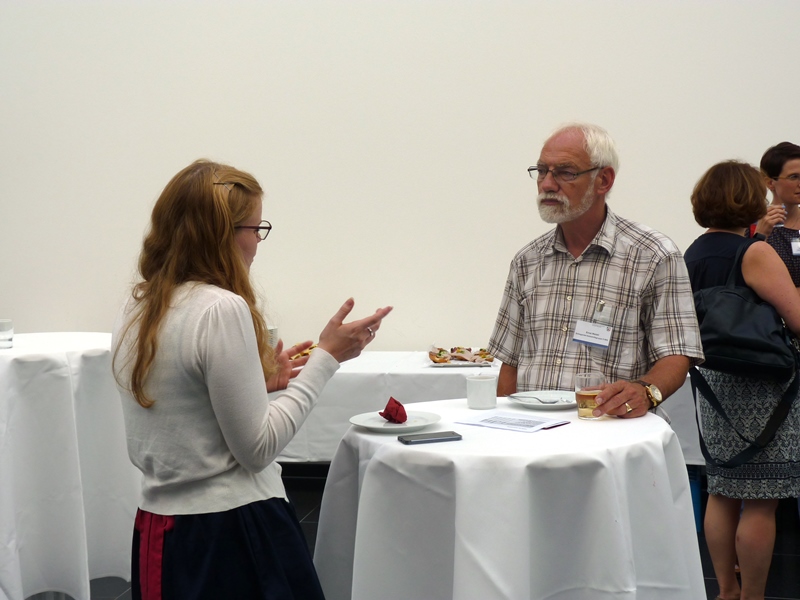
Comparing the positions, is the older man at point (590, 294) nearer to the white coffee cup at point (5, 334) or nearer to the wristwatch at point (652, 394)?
the wristwatch at point (652, 394)

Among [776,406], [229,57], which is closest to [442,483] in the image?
[776,406]

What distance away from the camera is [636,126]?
4.37 metres

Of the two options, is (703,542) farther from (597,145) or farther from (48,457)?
(48,457)

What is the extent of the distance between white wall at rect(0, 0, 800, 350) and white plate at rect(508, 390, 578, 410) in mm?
2552

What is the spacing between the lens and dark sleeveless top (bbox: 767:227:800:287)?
3030 millimetres

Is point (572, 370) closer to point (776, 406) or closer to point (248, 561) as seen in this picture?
point (776, 406)

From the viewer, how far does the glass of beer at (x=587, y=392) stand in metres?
1.77

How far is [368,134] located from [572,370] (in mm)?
2807

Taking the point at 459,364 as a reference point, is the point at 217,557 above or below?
above

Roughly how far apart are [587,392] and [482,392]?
286mm

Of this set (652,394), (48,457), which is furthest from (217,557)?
(48,457)

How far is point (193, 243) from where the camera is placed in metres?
1.40

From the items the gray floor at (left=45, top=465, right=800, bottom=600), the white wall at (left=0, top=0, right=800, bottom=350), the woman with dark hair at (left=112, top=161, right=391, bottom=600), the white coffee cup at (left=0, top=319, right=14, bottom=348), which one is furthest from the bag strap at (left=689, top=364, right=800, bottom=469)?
the white coffee cup at (left=0, top=319, right=14, bottom=348)

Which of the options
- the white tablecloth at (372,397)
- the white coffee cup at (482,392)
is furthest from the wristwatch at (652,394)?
the white tablecloth at (372,397)
